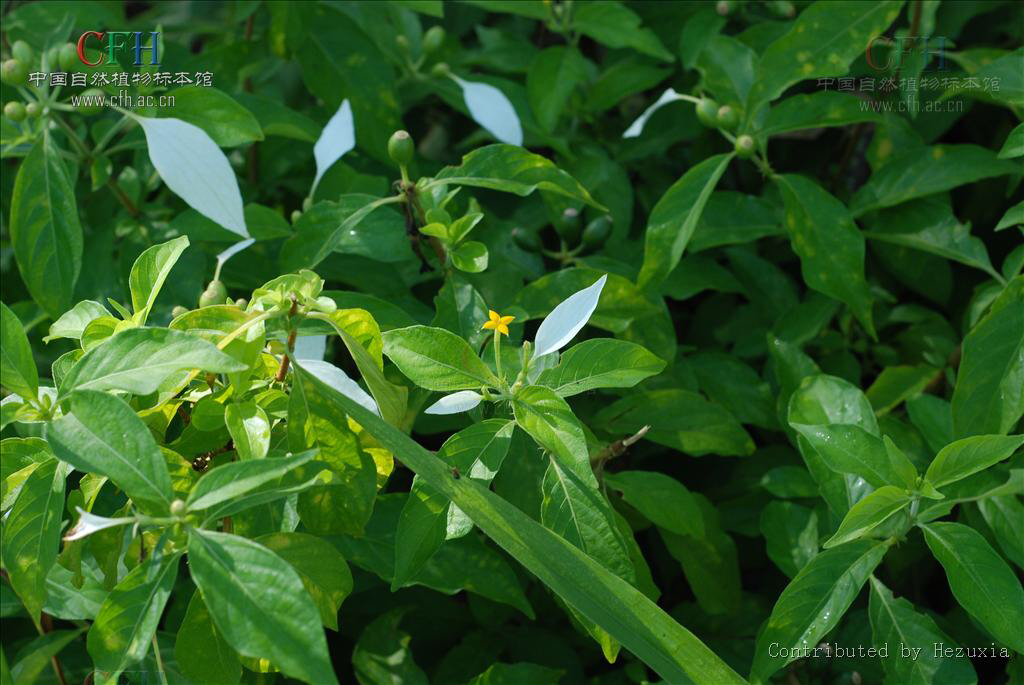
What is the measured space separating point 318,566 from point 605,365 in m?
0.27

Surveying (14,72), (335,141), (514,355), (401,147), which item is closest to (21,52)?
(14,72)

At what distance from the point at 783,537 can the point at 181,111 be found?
2.60 ft

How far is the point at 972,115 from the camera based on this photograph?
1.58 metres

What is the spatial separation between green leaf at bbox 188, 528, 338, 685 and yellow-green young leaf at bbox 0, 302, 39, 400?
199mm

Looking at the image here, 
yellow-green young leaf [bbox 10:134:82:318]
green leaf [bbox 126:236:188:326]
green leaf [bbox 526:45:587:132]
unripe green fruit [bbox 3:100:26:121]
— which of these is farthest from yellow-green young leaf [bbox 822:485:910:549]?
unripe green fruit [bbox 3:100:26:121]

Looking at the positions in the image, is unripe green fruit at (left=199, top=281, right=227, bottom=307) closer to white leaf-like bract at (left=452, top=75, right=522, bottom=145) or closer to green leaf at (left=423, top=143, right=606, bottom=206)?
green leaf at (left=423, top=143, right=606, bottom=206)

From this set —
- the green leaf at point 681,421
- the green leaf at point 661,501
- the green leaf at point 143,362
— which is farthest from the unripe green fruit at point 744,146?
the green leaf at point 143,362

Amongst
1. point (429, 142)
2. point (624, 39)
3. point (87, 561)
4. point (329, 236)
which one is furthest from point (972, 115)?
point (87, 561)

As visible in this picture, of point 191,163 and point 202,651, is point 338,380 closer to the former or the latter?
point 202,651

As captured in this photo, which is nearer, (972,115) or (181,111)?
(181,111)

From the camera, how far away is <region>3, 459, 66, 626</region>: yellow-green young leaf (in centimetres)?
75

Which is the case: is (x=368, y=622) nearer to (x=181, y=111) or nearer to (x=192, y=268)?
(x=192, y=268)

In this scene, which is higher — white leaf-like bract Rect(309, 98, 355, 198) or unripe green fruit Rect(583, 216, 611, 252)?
white leaf-like bract Rect(309, 98, 355, 198)

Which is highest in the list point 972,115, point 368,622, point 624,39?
point 624,39
